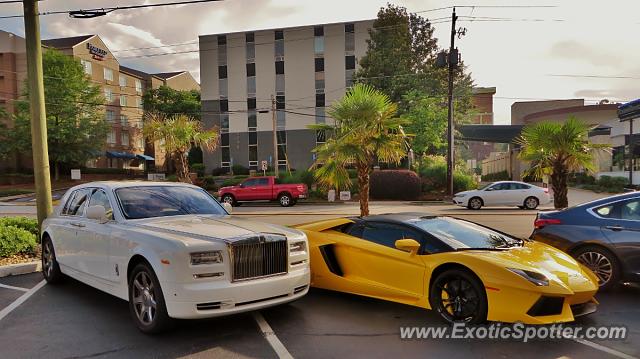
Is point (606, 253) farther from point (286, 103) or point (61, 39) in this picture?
point (61, 39)

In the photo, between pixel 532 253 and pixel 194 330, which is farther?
pixel 532 253

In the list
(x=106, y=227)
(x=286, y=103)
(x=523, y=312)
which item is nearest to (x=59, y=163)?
(x=286, y=103)

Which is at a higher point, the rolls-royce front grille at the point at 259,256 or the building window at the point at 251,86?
the building window at the point at 251,86

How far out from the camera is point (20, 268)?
26.1 ft

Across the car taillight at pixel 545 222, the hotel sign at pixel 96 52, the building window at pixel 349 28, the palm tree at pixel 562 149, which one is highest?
the building window at pixel 349 28

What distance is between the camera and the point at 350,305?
232 inches

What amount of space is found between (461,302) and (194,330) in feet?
9.14

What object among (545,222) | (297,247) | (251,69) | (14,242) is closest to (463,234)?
(297,247)

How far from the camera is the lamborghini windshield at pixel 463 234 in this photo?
539 cm

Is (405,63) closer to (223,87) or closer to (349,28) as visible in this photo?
(349,28)

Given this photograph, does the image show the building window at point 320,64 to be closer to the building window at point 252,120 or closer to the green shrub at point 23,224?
the building window at point 252,120

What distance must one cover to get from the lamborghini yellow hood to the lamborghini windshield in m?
0.24

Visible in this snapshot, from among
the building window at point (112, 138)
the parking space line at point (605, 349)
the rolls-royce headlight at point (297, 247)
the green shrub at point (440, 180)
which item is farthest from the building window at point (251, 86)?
the parking space line at point (605, 349)

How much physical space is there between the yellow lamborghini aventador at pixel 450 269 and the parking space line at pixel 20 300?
147 inches
